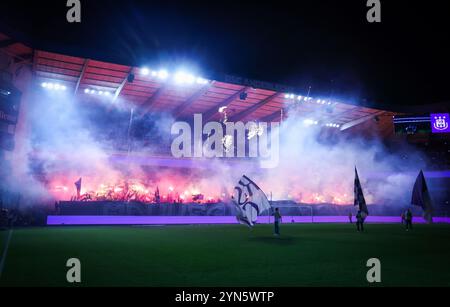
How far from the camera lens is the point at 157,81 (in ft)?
97.8

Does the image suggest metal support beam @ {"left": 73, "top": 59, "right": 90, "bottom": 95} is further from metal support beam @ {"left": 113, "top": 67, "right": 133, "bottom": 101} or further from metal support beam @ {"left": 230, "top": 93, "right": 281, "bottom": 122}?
metal support beam @ {"left": 230, "top": 93, "right": 281, "bottom": 122}

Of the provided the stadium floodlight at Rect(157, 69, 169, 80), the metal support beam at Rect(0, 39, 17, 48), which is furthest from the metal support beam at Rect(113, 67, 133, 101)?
the metal support beam at Rect(0, 39, 17, 48)

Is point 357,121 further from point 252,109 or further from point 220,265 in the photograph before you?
point 220,265

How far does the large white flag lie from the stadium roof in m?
13.4

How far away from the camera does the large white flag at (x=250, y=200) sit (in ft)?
55.8

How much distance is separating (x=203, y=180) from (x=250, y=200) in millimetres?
22054

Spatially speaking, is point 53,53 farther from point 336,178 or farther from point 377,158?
point 377,158

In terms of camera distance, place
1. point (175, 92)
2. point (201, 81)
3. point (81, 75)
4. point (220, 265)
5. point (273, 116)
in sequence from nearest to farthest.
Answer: point (220, 265) < point (81, 75) < point (201, 81) < point (175, 92) < point (273, 116)

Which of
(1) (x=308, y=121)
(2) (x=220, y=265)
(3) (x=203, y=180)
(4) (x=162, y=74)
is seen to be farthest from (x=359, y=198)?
(3) (x=203, y=180)

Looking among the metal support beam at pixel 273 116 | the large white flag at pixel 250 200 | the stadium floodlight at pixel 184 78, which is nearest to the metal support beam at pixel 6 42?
the stadium floodlight at pixel 184 78

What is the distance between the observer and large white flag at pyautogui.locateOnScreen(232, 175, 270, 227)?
55.8 feet

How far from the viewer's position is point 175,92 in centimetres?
3219

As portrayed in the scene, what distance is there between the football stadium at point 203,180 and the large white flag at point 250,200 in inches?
2.9

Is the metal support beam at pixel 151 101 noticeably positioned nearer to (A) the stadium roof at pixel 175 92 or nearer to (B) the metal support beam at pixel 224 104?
(A) the stadium roof at pixel 175 92
